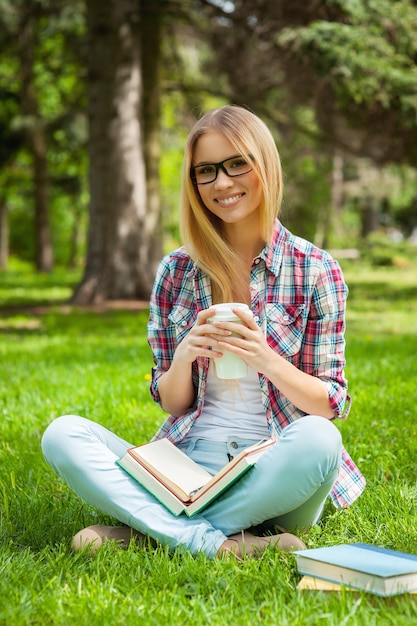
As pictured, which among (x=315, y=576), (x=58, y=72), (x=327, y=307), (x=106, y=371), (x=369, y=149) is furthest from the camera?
(x=58, y=72)

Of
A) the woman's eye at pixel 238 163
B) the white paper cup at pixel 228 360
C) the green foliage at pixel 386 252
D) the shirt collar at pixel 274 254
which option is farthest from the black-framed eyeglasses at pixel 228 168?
the green foliage at pixel 386 252

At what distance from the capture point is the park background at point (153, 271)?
2.42 metres

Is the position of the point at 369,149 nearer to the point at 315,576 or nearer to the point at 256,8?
the point at 256,8

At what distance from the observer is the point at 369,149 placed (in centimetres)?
1481

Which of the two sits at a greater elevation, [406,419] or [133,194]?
[133,194]

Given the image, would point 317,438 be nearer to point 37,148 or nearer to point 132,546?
point 132,546

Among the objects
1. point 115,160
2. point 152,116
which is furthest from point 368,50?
point 152,116

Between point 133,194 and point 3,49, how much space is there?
5223mm

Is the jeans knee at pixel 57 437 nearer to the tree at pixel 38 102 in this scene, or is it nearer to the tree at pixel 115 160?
the tree at pixel 115 160

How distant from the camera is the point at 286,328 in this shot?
9.95 ft

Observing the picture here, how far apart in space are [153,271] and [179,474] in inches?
386

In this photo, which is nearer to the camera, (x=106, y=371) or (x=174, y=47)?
(x=106, y=371)

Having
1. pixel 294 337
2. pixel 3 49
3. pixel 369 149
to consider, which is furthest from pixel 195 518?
pixel 3 49

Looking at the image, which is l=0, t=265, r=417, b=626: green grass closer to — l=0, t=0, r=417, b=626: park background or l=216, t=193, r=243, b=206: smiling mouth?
l=0, t=0, r=417, b=626: park background
